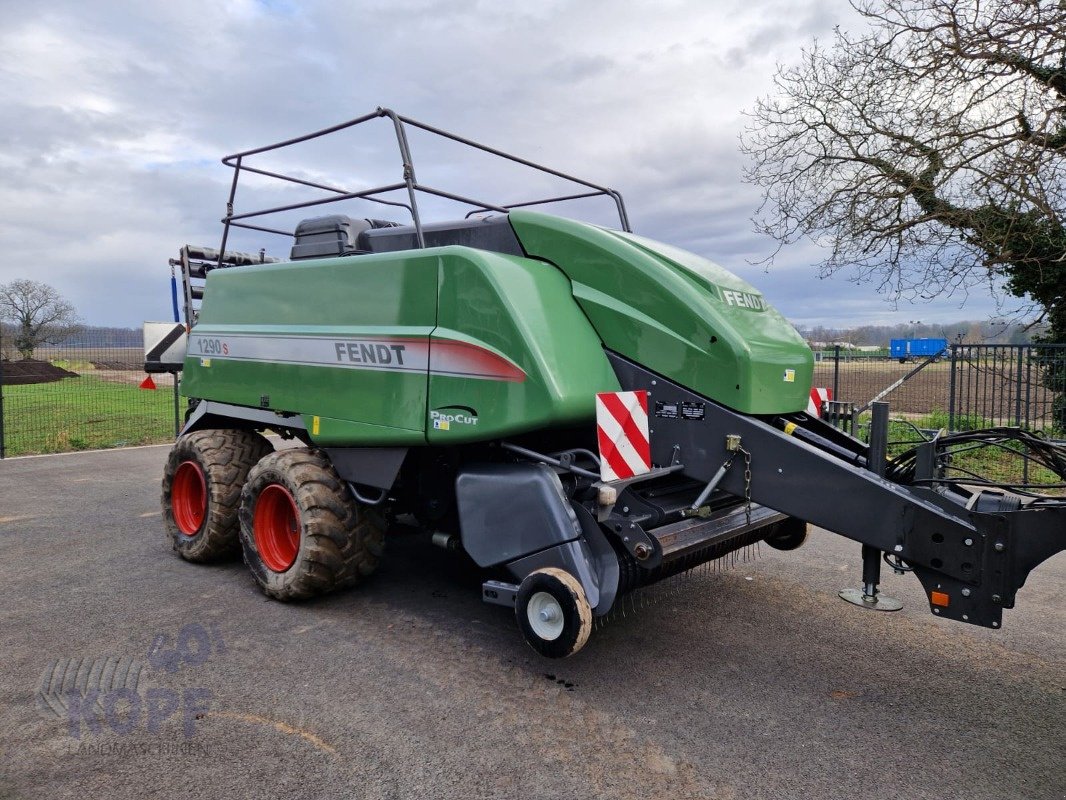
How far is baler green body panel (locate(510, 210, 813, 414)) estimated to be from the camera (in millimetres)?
3555

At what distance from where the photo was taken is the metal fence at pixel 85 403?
11945mm

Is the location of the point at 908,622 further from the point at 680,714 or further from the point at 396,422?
the point at 396,422

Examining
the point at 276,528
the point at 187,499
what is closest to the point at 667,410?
the point at 276,528

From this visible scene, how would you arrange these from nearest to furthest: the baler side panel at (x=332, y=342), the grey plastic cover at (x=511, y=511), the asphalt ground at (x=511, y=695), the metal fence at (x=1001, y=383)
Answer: the asphalt ground at (x=511, y=695), the grey plastic cover at (x=511, y=511), the baler side panel at (x=332, y=342), the metal fence at (x=1001, y=383)

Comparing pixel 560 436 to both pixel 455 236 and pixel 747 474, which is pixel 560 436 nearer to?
pixel 747 474

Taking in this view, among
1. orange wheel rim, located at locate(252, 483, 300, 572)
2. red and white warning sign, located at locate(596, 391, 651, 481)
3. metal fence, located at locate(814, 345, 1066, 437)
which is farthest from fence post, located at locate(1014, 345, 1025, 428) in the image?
orange wheel rim, located at locate(252, 483, 300, 572)

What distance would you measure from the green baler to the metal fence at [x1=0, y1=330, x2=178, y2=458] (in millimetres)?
7439

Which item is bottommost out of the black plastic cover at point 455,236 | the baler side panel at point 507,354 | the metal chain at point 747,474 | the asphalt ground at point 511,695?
the asphalt ground at point 511,695

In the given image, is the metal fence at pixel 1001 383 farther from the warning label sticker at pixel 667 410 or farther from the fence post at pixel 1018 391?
the warning label sticker at pixel 667 410

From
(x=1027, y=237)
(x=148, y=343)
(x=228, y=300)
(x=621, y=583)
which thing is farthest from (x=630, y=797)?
(x=1027, y=237)

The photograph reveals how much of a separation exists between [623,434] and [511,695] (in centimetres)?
130

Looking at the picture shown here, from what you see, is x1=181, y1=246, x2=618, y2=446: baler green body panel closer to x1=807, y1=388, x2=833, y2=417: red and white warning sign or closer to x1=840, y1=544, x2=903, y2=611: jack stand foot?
x1=840, y1=544, x2=903, y2=611: jack stand foot

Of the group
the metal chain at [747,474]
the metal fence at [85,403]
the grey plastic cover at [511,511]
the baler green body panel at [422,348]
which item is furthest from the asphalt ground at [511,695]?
the metal fence at [85,403]

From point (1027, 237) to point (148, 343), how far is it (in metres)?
10.9
